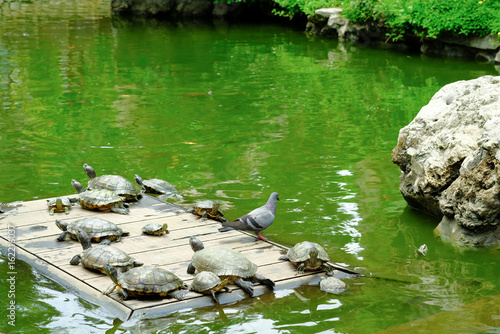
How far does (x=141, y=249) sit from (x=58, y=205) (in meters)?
1.52

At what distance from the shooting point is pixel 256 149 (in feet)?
35.5

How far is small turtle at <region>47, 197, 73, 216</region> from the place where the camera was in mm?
7660

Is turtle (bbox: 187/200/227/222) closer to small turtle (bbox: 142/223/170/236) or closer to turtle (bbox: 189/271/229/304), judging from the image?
small turtle (bbox: 142/223/170/236)

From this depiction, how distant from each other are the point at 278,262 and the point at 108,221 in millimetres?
1871

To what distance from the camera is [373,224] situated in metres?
7.92

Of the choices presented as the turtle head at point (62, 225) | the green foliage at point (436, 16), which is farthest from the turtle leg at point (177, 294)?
the green foliage at point (436, 16)

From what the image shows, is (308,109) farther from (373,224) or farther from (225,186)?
(373,224)

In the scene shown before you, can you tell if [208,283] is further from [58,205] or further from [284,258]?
[58,205]

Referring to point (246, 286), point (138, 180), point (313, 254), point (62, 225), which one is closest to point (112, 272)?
point (246, 286)

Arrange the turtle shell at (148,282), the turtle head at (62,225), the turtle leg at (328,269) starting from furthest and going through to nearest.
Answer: the turtle head at (62,225) → the turtle leg at (328,269) → the turtle shell at (148,282)

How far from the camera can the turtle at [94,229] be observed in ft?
22.2

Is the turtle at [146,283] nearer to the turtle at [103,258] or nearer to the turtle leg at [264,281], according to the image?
the turtle at [103,258]

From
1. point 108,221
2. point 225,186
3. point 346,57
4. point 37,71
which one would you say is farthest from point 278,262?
point 346,57

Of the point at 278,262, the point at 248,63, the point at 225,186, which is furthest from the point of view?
the point at 248,63
